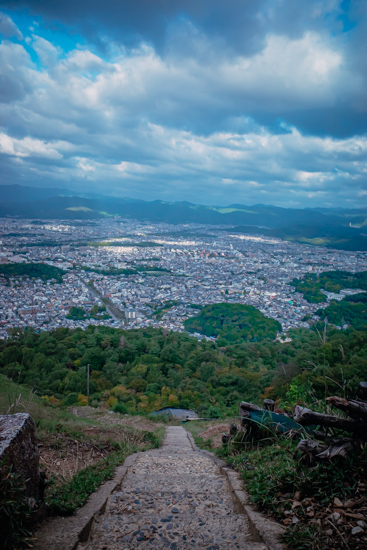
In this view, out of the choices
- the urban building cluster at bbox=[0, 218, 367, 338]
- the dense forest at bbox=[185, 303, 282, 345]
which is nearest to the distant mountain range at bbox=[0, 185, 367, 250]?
the urban building cluster at bbox=[0, 218, 367, 338]

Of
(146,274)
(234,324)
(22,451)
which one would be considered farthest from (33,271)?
(22,451)

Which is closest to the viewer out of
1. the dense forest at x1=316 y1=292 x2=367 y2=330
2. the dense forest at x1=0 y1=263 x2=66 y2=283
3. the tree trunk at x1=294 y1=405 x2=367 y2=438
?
the tree trunk at x1=294 y1=405 x2=367 y2=438

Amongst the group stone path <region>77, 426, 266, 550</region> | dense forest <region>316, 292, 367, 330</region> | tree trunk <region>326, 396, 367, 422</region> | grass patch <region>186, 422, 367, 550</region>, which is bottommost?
dense forest <region>316, 292, 367, 330</region>

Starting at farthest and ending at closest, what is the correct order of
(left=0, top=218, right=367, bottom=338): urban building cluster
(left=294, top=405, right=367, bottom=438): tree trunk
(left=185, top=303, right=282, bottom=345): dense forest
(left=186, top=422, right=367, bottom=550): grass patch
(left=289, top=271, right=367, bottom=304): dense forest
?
1. (left=289, top=271, right=367, bottom=304): dense forest
2. (left=0, top=218, right=367, bottom=338): urban building cluster
3. (left=185, top=303, right=282, bottom=345): dense forest
4. (left=294, top=405, right=367, bottom=438): tree trunk
5. (left=186, top=422, right=367, bottom=550): grass patch

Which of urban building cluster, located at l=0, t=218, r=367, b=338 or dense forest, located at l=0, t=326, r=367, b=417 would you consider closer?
dense forest, located at l=0, t=326, r=367, b=417

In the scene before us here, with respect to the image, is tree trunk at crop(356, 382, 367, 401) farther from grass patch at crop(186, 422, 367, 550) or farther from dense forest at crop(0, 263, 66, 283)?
dense forest at crop(0, 263, 66, 283)

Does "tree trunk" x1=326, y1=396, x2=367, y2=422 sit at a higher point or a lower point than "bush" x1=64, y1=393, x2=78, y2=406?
higher

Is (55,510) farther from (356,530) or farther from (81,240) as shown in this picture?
(81,240)

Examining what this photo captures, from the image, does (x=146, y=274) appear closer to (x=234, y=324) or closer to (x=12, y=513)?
(x=234, y=324)
